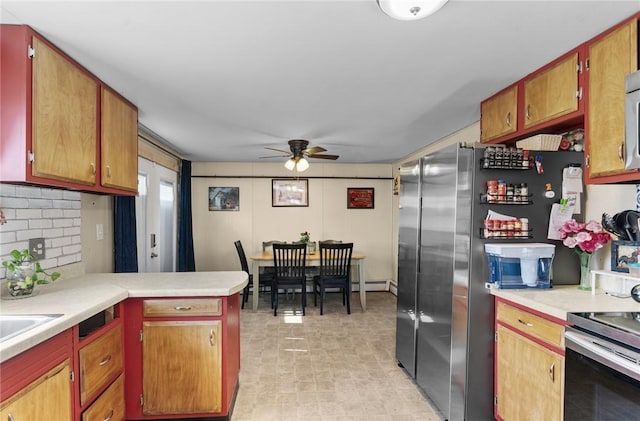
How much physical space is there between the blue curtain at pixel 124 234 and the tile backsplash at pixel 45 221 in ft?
1.44

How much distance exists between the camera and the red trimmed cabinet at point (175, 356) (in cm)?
207

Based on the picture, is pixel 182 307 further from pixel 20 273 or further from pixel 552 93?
pixel 552 93

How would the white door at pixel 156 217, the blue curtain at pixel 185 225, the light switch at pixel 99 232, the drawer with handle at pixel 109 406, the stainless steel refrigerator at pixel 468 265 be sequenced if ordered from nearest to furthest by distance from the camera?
the drawer with handle at pixel 109 406 → the stainless steel refrigerator at pixel 468 265 → the light switch at pixel 99 232 → the white door at pixel 156 217 → the blue curtain at pixel 185 225

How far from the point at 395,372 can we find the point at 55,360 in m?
2.39

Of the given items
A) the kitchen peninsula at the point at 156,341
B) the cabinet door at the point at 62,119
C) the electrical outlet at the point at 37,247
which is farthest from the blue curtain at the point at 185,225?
the cabinet door at the point at 62,119

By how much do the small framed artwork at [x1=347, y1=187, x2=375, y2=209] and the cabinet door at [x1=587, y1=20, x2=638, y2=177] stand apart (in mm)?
4132

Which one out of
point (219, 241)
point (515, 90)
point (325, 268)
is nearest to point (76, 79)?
point (515, 90)

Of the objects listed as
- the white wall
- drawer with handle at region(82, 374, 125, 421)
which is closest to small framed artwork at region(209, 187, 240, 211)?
the white wall

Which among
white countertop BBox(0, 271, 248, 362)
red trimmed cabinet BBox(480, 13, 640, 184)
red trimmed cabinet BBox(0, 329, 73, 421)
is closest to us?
red trimmed cabinet BBox(0, 329, 73, 421)

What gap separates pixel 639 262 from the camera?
180 centimetres

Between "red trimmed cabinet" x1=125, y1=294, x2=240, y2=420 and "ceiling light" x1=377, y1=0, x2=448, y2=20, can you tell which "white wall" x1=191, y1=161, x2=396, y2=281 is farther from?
"ceiling light" x1=377, y1=0, x2=448, y2=20

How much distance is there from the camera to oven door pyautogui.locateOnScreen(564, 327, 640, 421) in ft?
4.08

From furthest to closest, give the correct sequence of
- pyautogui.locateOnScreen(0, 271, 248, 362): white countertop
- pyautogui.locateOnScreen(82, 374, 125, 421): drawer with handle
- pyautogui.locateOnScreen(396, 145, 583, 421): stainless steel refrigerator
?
1. pyautogui.locateOnScreen(396, 145, 583, 421): stainless steel refrigerator
2. pyautogui.locateOnScreen(82, 374, 125, 421): drawer with handle
3. pyautogui.locateOnScreen(0, 271, 248, 362): white countertop

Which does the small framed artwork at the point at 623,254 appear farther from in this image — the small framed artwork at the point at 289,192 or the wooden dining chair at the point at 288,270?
the small framed artwork at the point at 289,192
